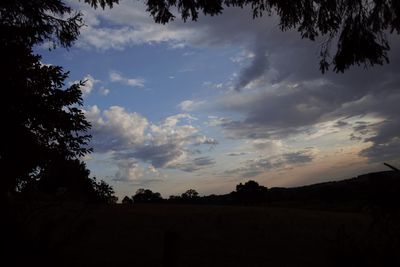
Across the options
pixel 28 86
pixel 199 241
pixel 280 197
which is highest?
pixel 280 197

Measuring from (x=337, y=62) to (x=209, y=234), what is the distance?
7847mm

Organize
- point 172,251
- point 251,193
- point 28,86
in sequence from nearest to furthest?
point 172,251
point 28,86
point 251,193

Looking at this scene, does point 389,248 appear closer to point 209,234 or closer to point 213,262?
point 213,262

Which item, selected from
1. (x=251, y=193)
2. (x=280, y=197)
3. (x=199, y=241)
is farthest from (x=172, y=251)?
(x=280, y=197)

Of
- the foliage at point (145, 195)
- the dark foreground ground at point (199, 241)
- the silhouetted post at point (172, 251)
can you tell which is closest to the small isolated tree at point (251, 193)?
the foliage at point (145, 195)

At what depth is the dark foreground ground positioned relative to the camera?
27.6 ft

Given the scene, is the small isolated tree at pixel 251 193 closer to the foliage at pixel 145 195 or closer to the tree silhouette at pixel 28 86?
the foliage at pixel 145 195

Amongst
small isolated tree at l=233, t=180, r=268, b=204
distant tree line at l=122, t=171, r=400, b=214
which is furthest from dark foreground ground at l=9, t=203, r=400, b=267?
small isolated tree at l=233, t=180, r=268, b=204

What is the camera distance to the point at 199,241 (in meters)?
15.5

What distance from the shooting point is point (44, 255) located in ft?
26.8

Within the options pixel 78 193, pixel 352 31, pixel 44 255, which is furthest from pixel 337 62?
pixel 44 255

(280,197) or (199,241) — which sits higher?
(280,197)

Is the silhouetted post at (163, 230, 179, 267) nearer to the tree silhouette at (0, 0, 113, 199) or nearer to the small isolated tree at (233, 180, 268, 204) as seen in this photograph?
the tree silhouette at (0, 0, 113, 199)

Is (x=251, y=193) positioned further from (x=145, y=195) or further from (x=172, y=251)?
(x=172, y=251)
